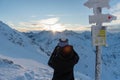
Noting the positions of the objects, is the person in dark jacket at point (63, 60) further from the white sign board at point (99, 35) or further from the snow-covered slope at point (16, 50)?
the snow-covered slope at point (16, 50)

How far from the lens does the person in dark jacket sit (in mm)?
8648

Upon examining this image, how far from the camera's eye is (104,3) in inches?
402

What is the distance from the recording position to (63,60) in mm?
8766

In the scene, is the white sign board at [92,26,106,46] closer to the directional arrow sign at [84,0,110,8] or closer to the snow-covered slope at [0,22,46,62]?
the directional arrow sign at [84,0,110,8]

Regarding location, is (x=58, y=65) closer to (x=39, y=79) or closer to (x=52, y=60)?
(x=52, y=60)

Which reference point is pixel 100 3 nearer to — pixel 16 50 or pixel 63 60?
pixel 63 60

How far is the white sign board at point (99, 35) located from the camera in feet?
33.3

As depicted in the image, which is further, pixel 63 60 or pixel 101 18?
pixel 101 18

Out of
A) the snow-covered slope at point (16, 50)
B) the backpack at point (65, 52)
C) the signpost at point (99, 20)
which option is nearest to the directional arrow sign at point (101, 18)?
the signpost at point (99, 20)

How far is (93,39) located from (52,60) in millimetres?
1809

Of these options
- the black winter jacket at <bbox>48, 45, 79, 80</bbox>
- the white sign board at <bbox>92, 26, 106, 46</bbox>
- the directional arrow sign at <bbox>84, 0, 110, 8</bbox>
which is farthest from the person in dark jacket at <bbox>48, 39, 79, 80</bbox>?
the directional arrow sign at <bbox>84, 0, 110, 8</bbox>

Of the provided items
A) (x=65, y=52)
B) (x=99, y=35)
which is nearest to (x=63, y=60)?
(x=65, y=52)

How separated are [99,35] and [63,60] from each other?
1908 millimetres

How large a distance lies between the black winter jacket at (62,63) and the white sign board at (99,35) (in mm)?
1431
